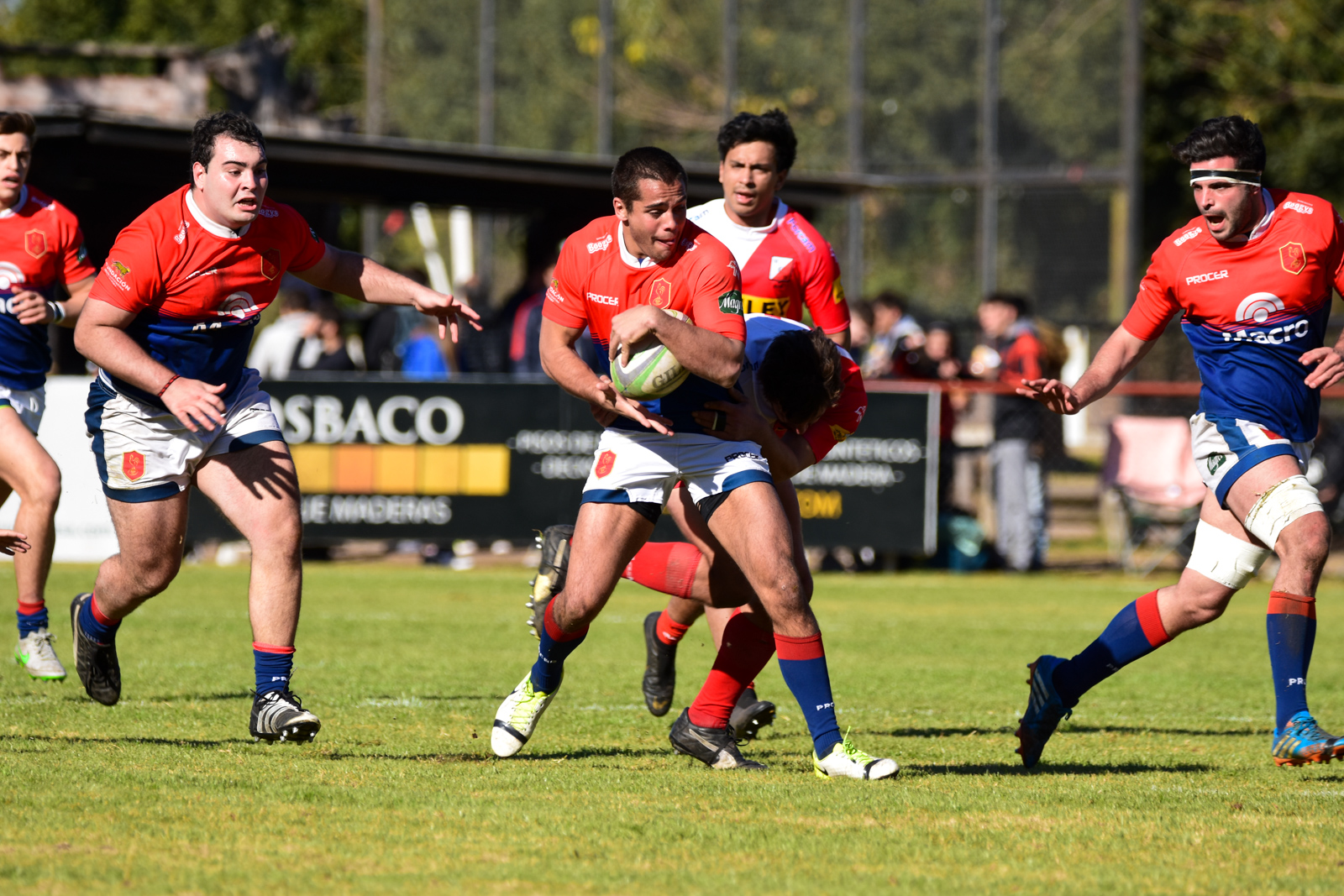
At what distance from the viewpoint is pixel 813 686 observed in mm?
5617

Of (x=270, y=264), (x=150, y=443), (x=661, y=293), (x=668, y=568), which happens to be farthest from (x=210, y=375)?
(x=668, y=568)

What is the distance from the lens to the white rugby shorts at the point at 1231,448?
605 cm

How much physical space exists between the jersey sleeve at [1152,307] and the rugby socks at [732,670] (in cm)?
185

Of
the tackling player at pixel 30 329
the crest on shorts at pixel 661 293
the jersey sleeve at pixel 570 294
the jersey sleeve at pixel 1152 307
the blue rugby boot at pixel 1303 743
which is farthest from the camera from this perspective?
the tackling player at pixel 30 329

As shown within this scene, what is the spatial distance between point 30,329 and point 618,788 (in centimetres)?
381

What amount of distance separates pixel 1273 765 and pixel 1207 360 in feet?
5.04

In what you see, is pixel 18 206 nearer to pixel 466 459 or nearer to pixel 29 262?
pixel 29 262

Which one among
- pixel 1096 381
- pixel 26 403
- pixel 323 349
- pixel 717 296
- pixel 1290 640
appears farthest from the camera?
pixel 323 349

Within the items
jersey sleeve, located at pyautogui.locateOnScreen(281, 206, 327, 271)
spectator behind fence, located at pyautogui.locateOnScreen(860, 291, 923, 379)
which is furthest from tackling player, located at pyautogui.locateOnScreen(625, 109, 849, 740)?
spectator behind fence, located at pyautogui.locateOnScreen(860, 291, 923, 379)

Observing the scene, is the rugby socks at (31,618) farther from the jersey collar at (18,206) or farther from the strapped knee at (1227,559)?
the strapped knee at (1227,559)

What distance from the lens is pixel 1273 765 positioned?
6238 millimetres

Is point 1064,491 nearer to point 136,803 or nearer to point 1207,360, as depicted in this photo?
point 1207,360

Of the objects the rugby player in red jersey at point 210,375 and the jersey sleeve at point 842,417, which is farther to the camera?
the jersey sleeve at point 842,417

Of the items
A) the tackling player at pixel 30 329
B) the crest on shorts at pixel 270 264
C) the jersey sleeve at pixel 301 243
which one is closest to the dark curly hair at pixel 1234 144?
the jersey sleeve at pixel 301 243
